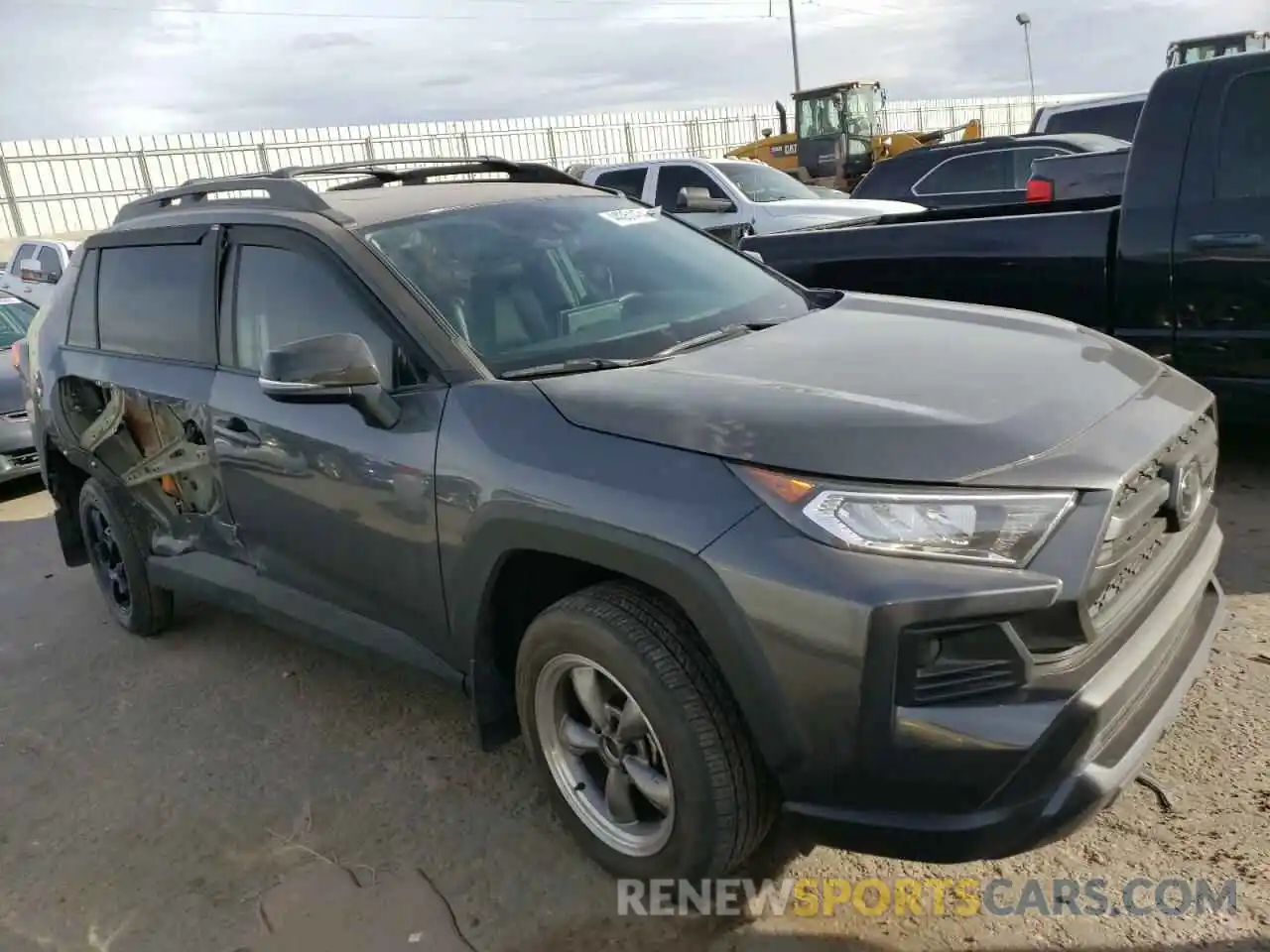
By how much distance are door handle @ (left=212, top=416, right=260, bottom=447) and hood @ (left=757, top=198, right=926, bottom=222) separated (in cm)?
850

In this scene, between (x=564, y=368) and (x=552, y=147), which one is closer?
(x=564, y=368)

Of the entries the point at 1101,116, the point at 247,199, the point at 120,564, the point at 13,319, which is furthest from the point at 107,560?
the point at 1101,116

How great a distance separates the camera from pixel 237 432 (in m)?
3.52

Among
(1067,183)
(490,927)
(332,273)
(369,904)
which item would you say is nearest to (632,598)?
(490,927)

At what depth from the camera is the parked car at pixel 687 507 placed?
2.11 metres

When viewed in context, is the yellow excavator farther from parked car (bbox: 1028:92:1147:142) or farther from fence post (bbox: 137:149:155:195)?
fence post (bbox: 137:149:155:195)

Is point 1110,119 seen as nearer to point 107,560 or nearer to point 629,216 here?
point 629,216

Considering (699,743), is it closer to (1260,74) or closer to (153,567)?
(153,567)

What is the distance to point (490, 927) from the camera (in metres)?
2.66

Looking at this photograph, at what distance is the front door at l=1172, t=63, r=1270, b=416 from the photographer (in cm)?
451

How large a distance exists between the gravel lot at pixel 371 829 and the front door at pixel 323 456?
377 millimetres

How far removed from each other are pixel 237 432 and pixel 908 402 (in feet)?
7.30

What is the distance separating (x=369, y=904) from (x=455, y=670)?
0.65 metres

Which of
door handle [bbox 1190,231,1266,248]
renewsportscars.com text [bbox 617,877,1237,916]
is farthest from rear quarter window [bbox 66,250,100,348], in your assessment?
door handle [bbox 1190,231,1266,248]
